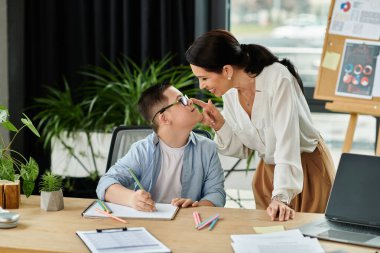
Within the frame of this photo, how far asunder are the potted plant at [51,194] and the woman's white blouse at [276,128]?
76cm

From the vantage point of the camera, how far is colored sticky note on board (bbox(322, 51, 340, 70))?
349 centimetres

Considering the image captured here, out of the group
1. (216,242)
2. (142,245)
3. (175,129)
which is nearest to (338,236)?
(216,242)

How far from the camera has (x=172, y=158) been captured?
9.39 feet

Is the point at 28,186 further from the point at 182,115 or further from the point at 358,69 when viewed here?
the point at 358,69

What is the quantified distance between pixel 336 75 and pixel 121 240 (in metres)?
1.68

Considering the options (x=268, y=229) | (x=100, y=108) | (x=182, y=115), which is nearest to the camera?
(x=268, y=229)

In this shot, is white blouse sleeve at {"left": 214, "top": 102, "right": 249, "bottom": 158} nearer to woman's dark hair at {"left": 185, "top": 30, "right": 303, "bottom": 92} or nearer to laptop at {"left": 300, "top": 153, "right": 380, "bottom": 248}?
woman's dark hair at {"left": 185, "top": 30, "right": 303, "bottom": 92}

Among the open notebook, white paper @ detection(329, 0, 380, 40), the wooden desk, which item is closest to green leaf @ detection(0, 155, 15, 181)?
the wooden desk

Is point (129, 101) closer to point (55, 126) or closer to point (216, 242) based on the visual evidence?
point (55, 126)

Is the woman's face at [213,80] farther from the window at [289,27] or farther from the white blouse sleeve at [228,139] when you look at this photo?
the window at [289,27]

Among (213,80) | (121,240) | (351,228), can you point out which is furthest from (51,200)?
(351,228)

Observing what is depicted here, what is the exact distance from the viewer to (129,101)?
4250mm

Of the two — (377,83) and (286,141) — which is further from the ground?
(377,83)

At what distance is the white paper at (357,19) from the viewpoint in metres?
3.38
